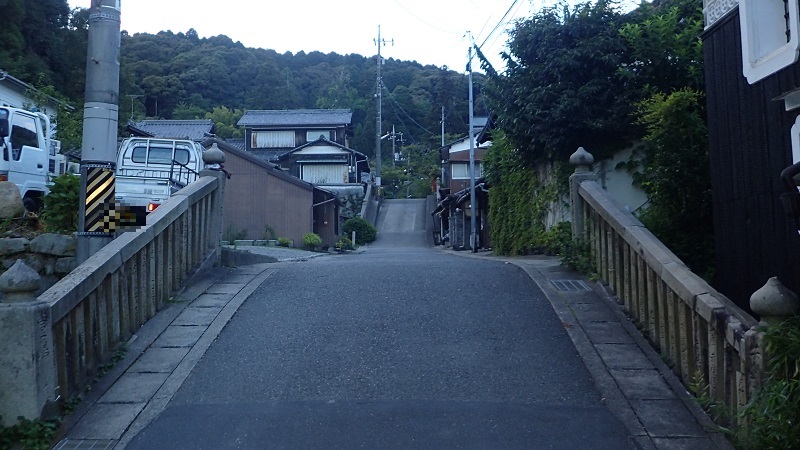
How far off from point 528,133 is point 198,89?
54934mm

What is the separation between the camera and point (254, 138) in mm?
50500

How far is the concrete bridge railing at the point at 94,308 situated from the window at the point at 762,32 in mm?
5764

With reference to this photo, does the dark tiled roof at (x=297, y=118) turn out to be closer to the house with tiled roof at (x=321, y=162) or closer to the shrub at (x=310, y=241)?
the house with tiled roof at (x=321, y=162)

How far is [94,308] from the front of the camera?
19.3 feet

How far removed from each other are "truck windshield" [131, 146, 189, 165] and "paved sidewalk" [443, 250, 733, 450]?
38.5 ft

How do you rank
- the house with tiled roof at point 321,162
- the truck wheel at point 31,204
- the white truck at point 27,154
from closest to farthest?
1. the truck wheel at point 31,204
2. the white truck at point 27,154
3. the house with tiled roof at point 321,162

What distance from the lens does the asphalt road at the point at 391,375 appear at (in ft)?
16.1

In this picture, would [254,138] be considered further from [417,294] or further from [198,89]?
[417,294]

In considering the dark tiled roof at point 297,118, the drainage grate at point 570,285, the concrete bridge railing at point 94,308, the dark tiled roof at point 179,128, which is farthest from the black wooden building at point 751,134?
the dark tiled roof at point 297,118

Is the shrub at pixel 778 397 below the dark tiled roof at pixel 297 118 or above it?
below

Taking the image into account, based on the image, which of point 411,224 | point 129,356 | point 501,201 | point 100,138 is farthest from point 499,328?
point 411,224

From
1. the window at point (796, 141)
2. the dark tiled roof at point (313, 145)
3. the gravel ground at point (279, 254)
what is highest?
the dark tiled roof at point (313, 145)

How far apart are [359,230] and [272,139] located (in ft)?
40.0

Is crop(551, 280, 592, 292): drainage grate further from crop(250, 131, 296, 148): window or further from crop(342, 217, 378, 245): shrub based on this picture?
crop(250, 131, 296, 148): window
